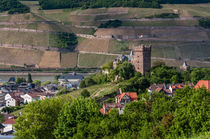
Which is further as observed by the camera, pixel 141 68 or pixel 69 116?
pixel 141 68

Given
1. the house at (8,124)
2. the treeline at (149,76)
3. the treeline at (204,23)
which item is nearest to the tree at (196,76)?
the treeline at (149,76)

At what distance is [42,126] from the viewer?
53156 millimetres

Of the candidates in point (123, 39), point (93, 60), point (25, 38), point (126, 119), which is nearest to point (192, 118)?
point (126, 119)

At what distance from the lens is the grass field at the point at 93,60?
164m

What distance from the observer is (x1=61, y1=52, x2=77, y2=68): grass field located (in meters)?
166

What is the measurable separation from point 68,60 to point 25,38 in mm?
24783

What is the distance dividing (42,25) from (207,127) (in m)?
156

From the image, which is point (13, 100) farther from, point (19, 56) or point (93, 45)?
point (93, 45)

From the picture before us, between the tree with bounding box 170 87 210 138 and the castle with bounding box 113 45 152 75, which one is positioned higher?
the tree with bounding box 170 87 210 138

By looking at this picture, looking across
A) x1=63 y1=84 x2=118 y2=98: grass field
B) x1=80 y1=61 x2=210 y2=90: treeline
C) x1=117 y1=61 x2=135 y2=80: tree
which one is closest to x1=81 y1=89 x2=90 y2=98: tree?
x1=63 y1=84 x2=118 y2=98: grass field

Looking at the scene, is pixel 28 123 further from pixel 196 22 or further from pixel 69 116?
pixel 196 22

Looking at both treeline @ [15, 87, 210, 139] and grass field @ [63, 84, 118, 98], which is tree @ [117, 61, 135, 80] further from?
treeline @ [15, 87, 210, 139]

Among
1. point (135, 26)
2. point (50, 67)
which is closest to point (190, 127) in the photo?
point (50, 67)

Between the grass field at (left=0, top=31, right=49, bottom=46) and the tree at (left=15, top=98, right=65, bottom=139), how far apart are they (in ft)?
429
